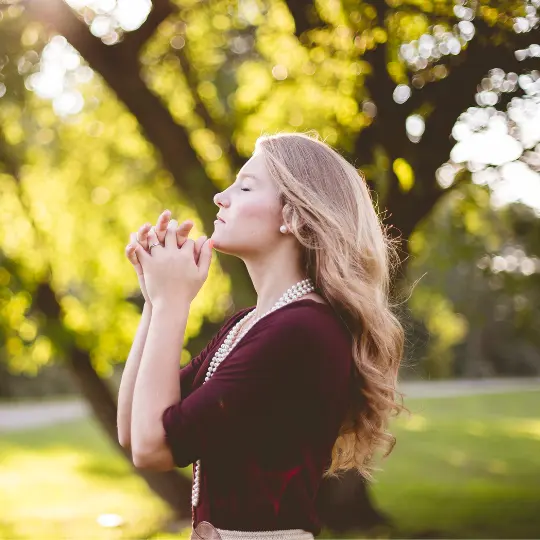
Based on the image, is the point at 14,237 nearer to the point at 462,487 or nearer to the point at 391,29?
the point at 391,29

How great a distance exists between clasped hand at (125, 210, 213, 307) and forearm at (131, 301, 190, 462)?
4cm

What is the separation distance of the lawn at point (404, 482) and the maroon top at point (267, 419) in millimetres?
3885

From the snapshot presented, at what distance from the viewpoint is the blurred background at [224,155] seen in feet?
21.6

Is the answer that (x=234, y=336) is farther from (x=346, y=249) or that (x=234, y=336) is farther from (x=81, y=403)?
(x=81, y=403)

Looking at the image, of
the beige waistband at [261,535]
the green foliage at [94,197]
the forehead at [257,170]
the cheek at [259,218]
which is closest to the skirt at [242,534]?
the beige waistband at [261,535]

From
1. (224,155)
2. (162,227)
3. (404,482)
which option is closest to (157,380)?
(162,227)

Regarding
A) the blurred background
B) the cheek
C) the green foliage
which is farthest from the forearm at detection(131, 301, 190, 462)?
the green foliage

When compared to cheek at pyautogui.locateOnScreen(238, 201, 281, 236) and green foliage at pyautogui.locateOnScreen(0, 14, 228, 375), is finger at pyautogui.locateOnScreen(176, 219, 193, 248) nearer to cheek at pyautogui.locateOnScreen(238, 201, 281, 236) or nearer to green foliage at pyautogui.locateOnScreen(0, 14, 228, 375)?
cheek at pyautogui.locateOnScreen(238, 201, 281, 236)

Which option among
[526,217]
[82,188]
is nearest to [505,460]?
[526,217]

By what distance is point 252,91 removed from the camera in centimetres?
925

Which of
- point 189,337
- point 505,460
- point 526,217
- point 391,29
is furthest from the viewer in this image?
point 505,460

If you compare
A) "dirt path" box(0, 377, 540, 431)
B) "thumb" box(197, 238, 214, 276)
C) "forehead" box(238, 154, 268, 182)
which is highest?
"forehead" box(238, 154, 268, 182)

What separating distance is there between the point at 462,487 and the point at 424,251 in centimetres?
478

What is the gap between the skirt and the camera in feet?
5.82
